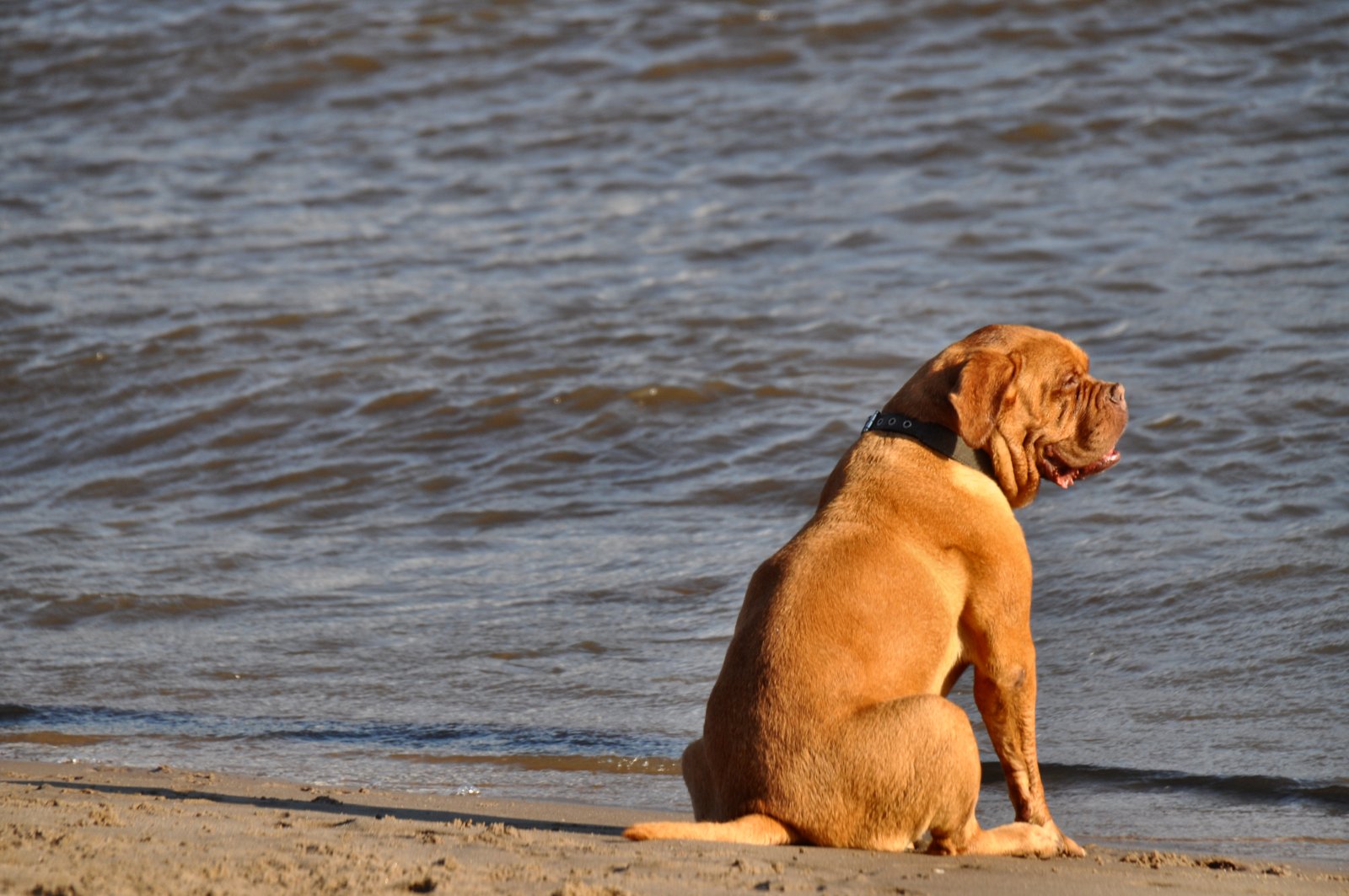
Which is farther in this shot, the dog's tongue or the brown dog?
the dog's tongue

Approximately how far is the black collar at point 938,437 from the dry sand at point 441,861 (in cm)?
116

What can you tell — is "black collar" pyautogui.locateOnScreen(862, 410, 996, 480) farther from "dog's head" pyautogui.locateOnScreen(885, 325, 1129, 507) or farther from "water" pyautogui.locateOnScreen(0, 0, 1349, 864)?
"water" pyautogui.locateOnScreen(0, 0, 1349, 864)

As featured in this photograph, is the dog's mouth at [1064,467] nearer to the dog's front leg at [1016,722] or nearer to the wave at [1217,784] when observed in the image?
the dog's front leg at [1016,722]

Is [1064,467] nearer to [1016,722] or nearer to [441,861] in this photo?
[1016,722]

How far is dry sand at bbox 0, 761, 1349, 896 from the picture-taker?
3.29 m

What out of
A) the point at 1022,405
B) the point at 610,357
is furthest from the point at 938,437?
the point at 610,357

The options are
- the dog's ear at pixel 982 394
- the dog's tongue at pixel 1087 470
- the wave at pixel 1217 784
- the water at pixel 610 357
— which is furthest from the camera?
the water at pixel 610 357

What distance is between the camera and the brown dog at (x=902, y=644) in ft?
13.0

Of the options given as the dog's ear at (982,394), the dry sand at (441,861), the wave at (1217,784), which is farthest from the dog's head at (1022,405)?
the dry sand at (441,861)

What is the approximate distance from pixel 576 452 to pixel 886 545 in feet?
16.3

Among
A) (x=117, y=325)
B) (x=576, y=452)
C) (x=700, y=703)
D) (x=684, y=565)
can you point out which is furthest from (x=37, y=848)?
(x=117, y=325)

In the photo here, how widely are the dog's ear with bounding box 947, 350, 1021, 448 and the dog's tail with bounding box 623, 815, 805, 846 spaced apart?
51.6 inches

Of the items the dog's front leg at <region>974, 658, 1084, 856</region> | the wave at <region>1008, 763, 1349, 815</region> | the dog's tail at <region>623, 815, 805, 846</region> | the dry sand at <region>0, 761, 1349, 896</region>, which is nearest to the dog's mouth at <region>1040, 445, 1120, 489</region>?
the dog's front leg at <region>974, 658, 1084, 856</region>

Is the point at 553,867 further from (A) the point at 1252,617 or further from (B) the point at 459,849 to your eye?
(A) the point at 1252,617
